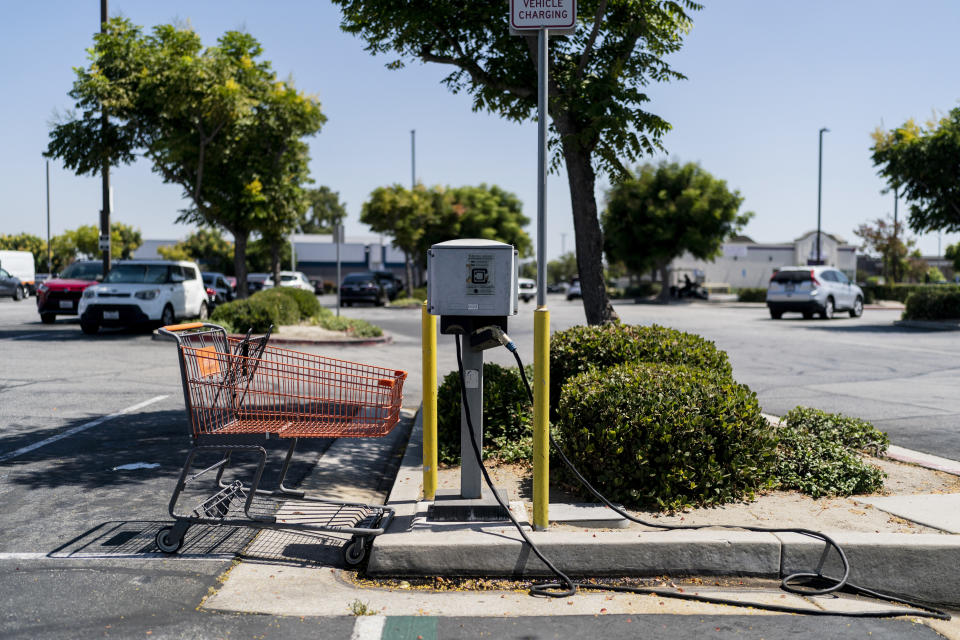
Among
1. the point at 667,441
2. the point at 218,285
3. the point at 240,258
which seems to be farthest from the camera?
the point at 218,285

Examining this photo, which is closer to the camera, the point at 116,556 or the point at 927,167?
the point at 116,556

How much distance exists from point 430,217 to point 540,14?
38.7 meters

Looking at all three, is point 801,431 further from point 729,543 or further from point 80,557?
point 80,557

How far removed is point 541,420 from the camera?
13.6 feet

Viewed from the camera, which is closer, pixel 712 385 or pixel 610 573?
pixel 610 573

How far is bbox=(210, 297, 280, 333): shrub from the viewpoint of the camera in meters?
16.7

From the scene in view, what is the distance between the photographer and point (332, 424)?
447 cm

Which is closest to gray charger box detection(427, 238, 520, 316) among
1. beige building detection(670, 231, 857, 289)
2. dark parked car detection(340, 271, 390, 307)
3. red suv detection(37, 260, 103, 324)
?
red suv detection(37, 260, 103, 324)

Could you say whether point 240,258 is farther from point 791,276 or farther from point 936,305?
point 936,305

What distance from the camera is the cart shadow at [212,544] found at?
4.22 meters

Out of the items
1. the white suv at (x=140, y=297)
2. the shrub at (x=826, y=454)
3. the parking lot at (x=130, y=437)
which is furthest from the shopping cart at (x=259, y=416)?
the white suv at (x=140, y=297)

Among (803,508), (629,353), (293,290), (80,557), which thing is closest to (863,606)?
(803,508)

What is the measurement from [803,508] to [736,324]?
19.7 m

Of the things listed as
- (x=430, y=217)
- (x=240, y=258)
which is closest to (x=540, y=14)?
(x=240, y=258)
